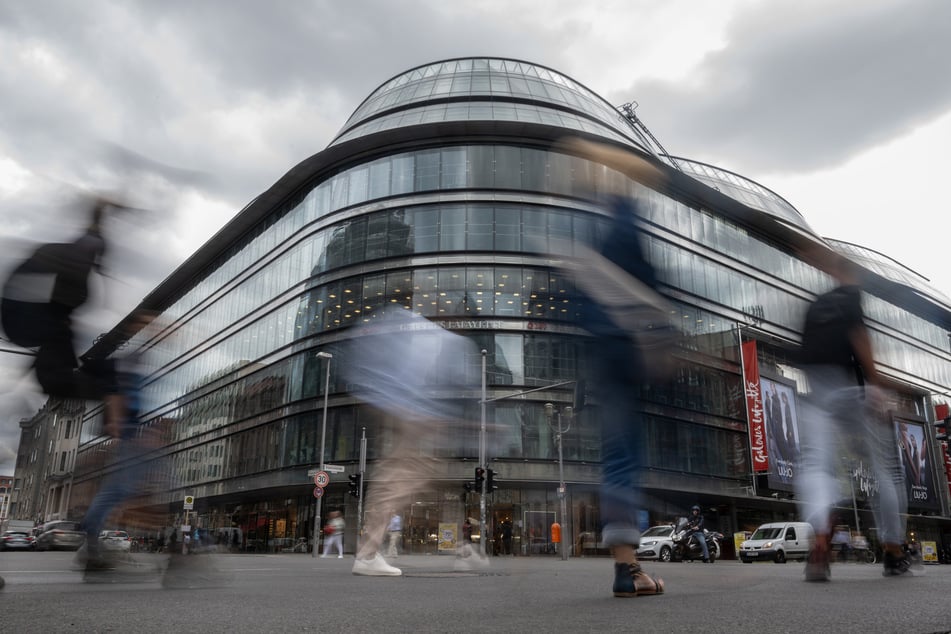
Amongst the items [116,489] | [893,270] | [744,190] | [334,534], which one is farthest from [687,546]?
[893,270]

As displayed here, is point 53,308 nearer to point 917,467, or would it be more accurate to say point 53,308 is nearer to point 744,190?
point 744,190

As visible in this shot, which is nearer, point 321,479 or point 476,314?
point 321,479

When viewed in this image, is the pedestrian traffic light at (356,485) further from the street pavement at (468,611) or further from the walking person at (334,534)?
the street pavement at (468,611)

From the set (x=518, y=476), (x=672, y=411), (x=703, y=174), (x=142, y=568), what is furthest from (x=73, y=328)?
(x=703, y=174)

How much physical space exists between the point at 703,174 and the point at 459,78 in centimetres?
2468

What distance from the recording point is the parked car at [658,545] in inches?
Answer: 1016

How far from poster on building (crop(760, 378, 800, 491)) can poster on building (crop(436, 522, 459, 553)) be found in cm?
2058

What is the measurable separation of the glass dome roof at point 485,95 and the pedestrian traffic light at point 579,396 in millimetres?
37439

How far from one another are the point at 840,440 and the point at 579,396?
211cm

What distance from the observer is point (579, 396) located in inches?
180

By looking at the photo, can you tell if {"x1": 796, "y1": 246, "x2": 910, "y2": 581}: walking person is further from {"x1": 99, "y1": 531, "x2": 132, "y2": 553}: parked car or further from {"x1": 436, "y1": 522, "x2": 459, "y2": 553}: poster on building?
{"x1": 436, "y1": 522, "x2": 459, "y2": 553}: poster on building

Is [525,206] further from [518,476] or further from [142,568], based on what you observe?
[142,568]

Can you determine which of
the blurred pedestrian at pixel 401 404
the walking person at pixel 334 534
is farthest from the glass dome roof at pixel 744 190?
the blurred pedestrian at pixel 401 404

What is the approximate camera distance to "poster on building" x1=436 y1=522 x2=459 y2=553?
34.5m
